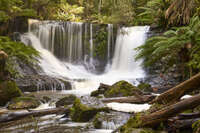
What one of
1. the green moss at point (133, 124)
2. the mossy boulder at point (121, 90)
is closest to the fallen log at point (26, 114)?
the green moss at point (133, 124)

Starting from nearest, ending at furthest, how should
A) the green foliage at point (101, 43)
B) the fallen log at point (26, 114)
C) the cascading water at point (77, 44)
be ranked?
the fallen log at point (26, 114)
the cascading water at point (77, 44)
the green foliage at point (101, 43)

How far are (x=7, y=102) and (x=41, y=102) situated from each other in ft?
3.41

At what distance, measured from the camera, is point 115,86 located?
6.79 meters

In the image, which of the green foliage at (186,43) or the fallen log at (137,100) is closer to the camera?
the fallen log at (137,100)

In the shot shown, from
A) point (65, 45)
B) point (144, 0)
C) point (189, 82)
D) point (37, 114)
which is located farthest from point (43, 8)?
point (189, 82)

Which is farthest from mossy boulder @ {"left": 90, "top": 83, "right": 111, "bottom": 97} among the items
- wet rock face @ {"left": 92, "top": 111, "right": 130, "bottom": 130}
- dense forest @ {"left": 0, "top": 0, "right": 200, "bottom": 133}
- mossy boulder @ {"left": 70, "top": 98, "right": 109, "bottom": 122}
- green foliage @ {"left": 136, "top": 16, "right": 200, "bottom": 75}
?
wet rock face @ {"left": 92, "top": 111, "right": 130, "bottom": 130}

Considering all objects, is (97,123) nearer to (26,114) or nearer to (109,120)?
(109,120)

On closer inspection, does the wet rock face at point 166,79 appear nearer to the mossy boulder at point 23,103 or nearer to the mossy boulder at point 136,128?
the mossy boulder at point 23,103

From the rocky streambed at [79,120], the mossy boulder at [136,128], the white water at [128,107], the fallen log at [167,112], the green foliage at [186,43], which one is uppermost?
the green foliage at [186,43]

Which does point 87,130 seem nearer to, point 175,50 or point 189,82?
point 189,82

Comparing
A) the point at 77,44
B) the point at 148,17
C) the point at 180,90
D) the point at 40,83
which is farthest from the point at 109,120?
the point at 148,17

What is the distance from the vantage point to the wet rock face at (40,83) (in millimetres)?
9383

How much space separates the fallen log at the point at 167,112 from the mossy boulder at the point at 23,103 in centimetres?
419

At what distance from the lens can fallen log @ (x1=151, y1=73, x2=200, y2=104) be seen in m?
2.51
